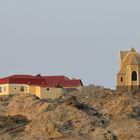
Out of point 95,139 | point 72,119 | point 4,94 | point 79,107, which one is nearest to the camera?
point 95,139

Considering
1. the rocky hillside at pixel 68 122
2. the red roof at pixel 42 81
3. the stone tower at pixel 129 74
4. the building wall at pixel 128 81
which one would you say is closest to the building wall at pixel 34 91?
the red roof at pixel 42 81

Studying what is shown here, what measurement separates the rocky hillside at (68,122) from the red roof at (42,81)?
46643 mm

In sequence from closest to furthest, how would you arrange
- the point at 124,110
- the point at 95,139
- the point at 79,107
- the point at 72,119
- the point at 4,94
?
the point at 95,139
the point at 72,119
the point at 79,107
the point at 124,110
the point at 4,94

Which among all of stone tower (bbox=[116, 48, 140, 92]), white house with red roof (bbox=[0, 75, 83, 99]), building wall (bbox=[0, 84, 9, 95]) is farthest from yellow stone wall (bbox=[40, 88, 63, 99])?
stone tower (bbox=[116, 48, 140, 92])

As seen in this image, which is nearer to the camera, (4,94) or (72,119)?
(72,119)

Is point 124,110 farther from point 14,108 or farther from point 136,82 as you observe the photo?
point 136,82

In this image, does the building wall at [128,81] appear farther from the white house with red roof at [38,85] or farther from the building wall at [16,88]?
the building wall at [16,88]

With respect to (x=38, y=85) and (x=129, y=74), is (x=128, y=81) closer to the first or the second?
(x=129, y=74)

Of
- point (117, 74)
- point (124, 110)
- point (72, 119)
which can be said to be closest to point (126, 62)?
point (117, 74)

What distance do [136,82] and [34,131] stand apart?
59748 millimetres

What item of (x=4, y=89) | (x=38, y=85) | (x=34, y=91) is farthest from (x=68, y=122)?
(x=4, y=89)

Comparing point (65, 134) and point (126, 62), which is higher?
point (126, 62)

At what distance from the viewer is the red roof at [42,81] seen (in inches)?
3573

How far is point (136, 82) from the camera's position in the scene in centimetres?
9206
